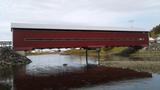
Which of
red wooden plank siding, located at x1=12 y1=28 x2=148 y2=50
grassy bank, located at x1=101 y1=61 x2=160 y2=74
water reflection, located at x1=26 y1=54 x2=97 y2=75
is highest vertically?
red wooden plank siding, located at x1=12 y1=28 x2=148 y2=50

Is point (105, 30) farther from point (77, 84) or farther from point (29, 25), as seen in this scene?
point (77, 84)

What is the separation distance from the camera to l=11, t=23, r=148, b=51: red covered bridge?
4088 cm

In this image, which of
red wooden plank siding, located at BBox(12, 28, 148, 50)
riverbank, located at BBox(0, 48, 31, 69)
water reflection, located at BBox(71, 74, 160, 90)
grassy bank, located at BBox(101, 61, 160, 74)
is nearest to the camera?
water reflection, located at BBox(71, 74, 160, 90)

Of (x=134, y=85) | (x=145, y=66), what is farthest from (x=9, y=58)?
(x=134, y=85)

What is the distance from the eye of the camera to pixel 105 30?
4769 cm

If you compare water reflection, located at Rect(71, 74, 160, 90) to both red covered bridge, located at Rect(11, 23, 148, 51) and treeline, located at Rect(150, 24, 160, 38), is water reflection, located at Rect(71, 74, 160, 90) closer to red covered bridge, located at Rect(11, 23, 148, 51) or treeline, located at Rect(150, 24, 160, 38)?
red covered bridge, located at Rect(11, 23, 148, 51)

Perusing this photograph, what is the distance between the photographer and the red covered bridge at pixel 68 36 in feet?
134

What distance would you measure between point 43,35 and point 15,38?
4.13 m

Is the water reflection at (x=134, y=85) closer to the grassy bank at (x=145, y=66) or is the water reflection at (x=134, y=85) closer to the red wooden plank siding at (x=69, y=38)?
the grassy bank at (x=145, y=66)

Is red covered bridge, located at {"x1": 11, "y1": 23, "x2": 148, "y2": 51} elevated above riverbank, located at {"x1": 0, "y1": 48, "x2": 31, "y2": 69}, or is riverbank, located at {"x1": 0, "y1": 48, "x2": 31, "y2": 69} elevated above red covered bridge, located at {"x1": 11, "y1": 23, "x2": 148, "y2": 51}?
red covered bridge, located at {"x1": 11, "y1": 23, "x2": 148, "y2": 51}

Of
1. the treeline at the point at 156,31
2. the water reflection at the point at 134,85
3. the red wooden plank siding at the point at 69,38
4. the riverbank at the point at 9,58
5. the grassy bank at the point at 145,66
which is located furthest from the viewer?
the treeline at the point at 156,31

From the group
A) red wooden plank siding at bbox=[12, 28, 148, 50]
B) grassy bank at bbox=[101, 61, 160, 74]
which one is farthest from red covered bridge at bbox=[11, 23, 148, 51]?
grassy bank at bbox=[101, 61, 160, 74]

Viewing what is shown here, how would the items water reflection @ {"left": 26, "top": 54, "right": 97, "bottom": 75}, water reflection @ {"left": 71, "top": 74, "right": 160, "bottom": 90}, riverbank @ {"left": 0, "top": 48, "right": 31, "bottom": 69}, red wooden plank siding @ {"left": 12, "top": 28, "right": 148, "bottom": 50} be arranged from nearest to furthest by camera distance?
water reflection @ {"left": 71, "top": 74, "right": 160, "bottom": 90} → water reflection @ {"left": 26, "top": 54, "right": 97, "bottom": 75} → red wooden plank siding @ {"left": 12, "top": 28, "right": 148, "bottom": 50} → riverbank @ {"left": 0, "top": 48, "right": 31, "bottom": 69}

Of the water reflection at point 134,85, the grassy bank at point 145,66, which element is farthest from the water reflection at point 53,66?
the water reflection at point 134,85
